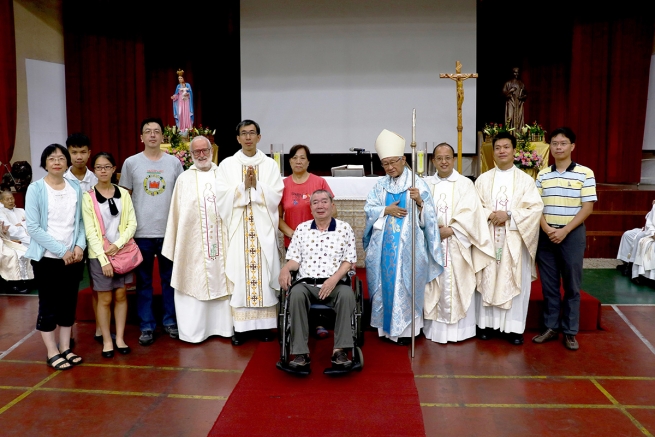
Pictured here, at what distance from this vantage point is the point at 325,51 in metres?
9.38

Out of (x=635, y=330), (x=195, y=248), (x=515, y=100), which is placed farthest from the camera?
(x=515, y=100)

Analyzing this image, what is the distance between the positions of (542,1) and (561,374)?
25.2ft

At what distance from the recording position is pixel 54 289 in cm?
347

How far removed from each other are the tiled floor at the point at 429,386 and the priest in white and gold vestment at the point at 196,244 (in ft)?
0.85

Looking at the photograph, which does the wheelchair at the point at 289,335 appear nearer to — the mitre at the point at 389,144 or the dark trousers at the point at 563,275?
the mitre at the point at 389,144

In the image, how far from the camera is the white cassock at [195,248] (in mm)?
3916

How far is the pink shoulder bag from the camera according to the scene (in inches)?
142

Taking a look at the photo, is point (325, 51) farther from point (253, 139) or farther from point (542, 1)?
point (253, 139)

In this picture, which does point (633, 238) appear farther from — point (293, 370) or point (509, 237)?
point (293, 370)

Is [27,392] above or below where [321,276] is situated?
below

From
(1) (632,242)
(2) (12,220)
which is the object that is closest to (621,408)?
(1) (632,242)

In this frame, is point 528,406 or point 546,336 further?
point 546,336

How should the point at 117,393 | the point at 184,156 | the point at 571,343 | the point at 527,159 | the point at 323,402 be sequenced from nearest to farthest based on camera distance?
the point at 323,402
the point at 117,393
the point at 571,343
the point at 184,156
the point at 527,159

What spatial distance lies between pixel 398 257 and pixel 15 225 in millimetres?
4140
